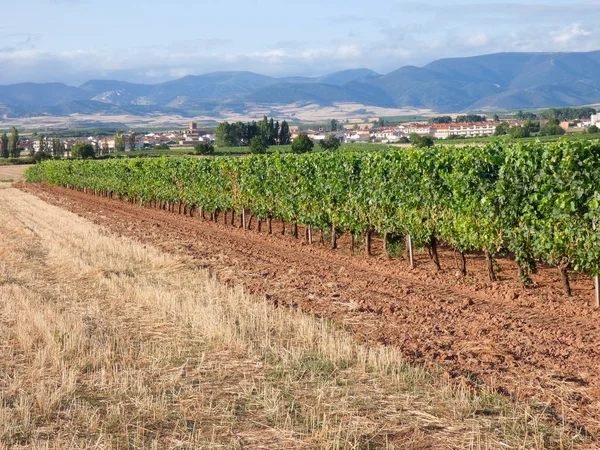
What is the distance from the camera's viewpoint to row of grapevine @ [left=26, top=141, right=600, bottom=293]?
10.9 meters

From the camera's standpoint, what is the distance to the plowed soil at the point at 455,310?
736cm

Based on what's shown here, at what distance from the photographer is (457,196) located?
13008 millimetres

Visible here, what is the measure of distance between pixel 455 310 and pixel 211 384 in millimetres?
4662

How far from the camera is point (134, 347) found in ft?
28.8

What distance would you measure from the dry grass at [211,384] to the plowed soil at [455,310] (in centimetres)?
58

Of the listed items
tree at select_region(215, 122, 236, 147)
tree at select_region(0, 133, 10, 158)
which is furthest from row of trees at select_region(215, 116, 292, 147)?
tree at select_region(0, 133, 10, 158)

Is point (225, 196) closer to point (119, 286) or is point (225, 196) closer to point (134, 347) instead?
point (119, 286)

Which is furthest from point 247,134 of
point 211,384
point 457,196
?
point 211,384

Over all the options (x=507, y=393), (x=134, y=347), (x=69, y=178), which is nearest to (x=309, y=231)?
(x=134, y=347)

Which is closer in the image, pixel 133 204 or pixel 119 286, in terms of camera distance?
pixel 119 286

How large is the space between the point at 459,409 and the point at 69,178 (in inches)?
2010

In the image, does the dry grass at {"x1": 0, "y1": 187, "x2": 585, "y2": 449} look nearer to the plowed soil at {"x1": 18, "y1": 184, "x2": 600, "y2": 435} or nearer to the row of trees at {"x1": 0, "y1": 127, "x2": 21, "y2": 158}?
the plowed soil at {"x1": 18, "y1": 184, "x2": 600, "y2": 435}

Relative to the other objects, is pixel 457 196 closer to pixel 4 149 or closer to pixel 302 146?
pixel 302 146

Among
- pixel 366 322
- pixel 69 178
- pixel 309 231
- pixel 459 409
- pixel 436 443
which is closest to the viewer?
pixel 436 443
